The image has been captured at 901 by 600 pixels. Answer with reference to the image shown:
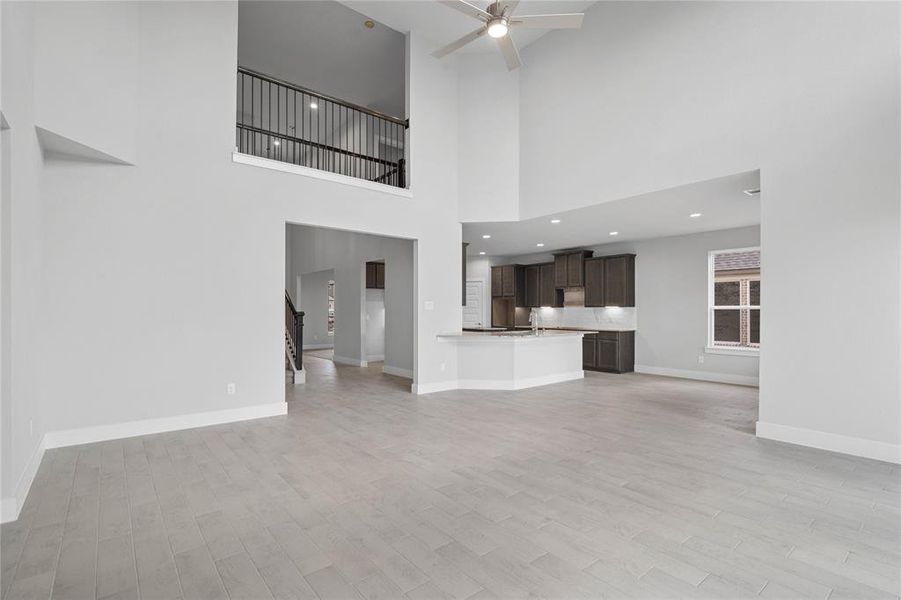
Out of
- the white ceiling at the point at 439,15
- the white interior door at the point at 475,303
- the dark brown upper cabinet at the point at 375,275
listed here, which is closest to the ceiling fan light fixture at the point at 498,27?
the white ceiling at the point at 439,15

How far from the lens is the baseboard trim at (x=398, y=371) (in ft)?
25.7

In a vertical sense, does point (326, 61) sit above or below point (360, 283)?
above

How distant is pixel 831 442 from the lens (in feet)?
12.4

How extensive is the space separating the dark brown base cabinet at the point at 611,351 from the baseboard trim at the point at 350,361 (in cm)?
462

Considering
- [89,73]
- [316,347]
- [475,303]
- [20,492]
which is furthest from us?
[316,347]

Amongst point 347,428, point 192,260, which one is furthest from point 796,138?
point 192,260

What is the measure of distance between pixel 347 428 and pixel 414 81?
4.86m

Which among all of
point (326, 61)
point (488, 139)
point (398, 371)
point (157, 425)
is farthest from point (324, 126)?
point (157, 425)

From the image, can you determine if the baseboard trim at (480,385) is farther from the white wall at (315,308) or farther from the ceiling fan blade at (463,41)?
the white wall at (315,308)

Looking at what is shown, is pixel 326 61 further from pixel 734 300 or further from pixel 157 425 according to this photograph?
pixel 734 300

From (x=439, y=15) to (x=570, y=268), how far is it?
5508 mm

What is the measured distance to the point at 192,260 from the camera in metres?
4.45

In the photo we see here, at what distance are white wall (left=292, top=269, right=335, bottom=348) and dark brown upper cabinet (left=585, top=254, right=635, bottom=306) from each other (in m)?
7.90

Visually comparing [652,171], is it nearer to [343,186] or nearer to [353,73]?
[343,186]
